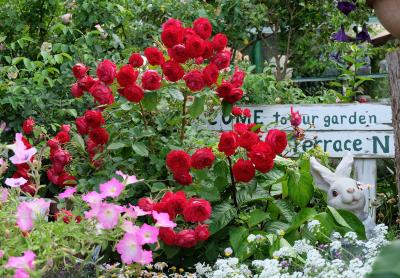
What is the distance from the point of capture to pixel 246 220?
3281 millimetres

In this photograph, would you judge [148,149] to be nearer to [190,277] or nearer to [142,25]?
[190,277]

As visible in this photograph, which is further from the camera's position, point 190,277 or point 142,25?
point 142,25

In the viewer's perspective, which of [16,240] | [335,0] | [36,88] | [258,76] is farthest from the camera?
[335,0]

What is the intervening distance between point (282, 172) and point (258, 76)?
1.39 metres

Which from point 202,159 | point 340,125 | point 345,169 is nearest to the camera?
point 202,159

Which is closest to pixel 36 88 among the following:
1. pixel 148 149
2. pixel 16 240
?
pixel 148 149

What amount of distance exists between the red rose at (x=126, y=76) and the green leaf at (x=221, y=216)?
0.68 meters

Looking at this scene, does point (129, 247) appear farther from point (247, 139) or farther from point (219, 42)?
point (219, 42)

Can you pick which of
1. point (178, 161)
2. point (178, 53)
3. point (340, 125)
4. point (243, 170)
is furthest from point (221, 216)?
point (340, 125)

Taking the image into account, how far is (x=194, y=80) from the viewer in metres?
3.18

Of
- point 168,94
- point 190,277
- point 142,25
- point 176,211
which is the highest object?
point 142,25

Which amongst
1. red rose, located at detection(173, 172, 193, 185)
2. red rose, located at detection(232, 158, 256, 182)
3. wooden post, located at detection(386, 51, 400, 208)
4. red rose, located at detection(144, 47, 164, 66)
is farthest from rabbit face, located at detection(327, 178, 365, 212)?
red rose, located at detection(144, 47, 164, 66)

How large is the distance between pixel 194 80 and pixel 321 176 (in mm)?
717

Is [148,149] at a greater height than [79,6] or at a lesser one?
lesser
